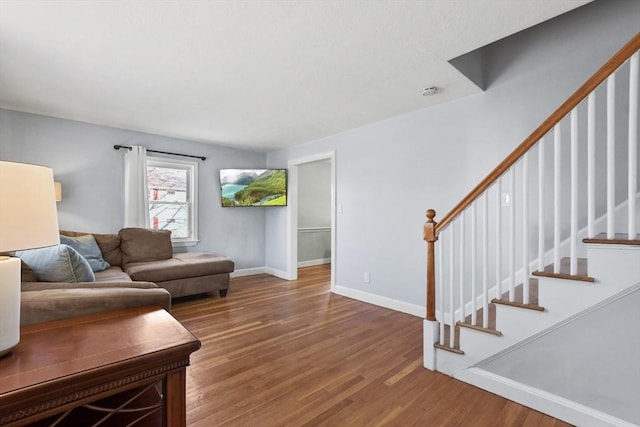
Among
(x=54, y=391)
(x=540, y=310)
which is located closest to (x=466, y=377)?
(x=540, y=310)

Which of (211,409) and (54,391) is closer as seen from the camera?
(54,391)

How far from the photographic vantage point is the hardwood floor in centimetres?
166

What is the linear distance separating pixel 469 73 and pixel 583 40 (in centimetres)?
85

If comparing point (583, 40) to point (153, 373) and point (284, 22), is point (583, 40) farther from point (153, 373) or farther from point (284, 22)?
point (153, 373)

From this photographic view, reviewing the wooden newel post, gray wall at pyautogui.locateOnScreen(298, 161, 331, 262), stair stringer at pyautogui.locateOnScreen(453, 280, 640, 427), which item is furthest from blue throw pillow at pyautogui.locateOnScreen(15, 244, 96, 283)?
gray wall at pyautogui.locateOnScreen(298, 161, 331, 262)

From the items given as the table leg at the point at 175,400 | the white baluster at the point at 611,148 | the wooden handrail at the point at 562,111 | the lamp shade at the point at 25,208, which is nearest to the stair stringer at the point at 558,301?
the white baluster at the point at 611,148

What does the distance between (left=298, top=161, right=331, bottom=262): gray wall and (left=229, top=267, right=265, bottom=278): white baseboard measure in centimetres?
103

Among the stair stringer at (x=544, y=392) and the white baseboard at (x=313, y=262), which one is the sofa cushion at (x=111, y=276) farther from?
the white baseboard at (x=313, y=262)

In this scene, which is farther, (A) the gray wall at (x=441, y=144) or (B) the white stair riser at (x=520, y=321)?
(A) the gray wall at (x=441, y=144)

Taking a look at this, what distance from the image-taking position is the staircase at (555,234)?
1404mm

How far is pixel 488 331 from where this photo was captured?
5.98 feet

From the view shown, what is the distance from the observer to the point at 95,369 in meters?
0.87

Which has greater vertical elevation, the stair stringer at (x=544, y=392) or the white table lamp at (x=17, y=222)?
the white table lamp at (x=17, y=222)

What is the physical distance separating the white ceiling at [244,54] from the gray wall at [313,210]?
2.92 m
